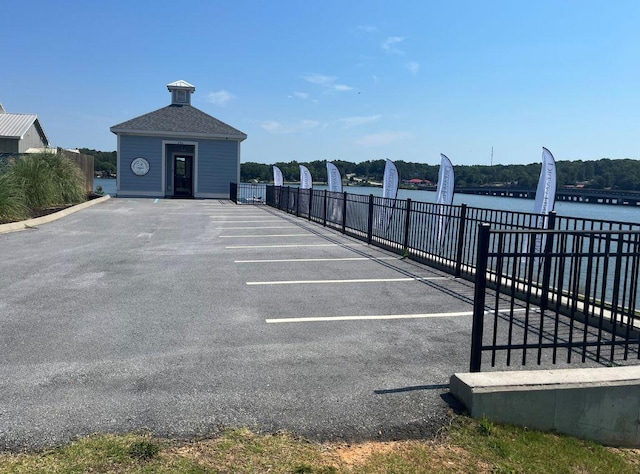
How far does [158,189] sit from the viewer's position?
30672mm

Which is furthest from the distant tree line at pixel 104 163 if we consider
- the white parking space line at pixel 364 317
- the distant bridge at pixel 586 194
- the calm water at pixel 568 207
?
the white parking space line at pixel 364 317

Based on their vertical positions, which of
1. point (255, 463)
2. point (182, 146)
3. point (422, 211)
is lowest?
point (255, 463)

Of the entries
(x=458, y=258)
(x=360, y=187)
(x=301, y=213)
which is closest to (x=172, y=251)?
(x=458, y=258)

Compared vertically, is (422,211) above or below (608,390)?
above

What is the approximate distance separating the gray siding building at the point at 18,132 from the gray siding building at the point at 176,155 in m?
7.62

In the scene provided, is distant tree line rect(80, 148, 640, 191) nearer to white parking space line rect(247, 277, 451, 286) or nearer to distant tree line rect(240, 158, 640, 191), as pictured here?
distant tree line rect(240, 158, 640, 191)

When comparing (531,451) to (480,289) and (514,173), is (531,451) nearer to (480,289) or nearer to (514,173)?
(480,289)

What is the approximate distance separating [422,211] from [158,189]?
23.5m

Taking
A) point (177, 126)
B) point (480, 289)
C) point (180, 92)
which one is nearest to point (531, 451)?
point (480, 289)

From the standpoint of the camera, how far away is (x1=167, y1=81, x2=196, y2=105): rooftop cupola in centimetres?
3428

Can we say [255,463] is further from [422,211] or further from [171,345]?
[422,211]

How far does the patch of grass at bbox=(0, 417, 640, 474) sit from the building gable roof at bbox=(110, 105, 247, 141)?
2896cm

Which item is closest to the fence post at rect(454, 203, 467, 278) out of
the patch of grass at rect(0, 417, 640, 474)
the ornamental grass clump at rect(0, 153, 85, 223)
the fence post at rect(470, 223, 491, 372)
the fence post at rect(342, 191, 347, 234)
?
the fence post at rect(470, 223, 491, 372)

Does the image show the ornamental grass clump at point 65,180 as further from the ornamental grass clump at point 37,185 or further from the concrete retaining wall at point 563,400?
the concrete retaining wall at point 563,400
